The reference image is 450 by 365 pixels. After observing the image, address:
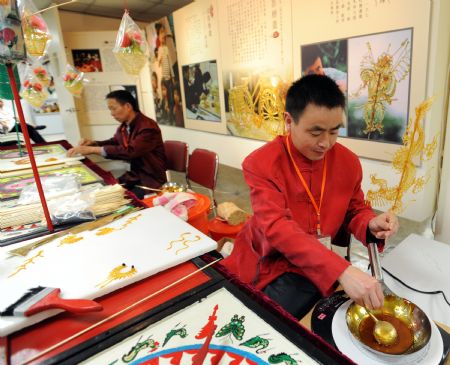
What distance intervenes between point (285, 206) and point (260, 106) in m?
1.85

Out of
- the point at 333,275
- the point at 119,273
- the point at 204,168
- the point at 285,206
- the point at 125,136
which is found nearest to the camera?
the point at 119,273

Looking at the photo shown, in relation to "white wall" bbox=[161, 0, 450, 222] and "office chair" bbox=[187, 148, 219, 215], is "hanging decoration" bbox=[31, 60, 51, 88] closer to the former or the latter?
"office chair" bbox=[187, 148, 219, 215]

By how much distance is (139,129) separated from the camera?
2.52m

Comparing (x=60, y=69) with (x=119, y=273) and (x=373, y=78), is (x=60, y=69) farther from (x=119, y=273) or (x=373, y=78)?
(x=119, y=273)

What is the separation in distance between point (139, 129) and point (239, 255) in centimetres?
168

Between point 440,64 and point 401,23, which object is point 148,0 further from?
point 440,64

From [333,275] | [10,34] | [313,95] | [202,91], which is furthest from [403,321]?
[202,91]

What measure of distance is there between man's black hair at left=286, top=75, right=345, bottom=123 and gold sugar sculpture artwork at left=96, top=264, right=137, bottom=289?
68cm

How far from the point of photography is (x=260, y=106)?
8.97 feet

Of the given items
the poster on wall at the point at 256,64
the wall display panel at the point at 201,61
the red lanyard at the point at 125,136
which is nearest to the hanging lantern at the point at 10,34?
the red lanyard at the point at 125,136

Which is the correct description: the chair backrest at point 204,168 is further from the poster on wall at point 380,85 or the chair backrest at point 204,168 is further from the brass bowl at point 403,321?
the brass bowl at point 403,321

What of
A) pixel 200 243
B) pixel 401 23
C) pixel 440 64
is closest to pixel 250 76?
pixel 401 23

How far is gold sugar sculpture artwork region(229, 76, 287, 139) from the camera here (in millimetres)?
2570

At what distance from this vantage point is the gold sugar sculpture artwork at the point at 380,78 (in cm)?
172
